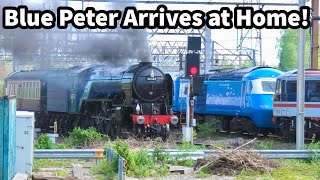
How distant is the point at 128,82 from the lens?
21.8m

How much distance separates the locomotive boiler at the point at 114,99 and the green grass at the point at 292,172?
7.19m

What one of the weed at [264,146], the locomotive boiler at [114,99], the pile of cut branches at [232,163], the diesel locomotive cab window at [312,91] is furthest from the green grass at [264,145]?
the pile of cut branches at [232,163]

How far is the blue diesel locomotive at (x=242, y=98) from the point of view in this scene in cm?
2458

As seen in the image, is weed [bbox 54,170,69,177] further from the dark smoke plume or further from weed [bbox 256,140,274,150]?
the dark smoke plume

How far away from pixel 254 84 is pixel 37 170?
13.1 m

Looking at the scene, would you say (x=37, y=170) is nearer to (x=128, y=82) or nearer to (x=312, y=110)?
(x=128, y=82)

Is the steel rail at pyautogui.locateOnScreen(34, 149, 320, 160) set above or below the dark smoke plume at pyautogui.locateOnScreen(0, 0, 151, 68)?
below

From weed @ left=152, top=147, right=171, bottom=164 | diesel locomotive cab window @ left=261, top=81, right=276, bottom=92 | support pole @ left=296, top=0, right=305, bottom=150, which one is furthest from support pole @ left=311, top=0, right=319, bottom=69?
weed @ left=152, top=147, right=171, bottom=164

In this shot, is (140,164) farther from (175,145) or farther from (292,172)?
(175,145)

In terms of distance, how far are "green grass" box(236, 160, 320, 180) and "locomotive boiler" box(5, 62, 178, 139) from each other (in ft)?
23.6

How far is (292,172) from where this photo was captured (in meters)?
13.6

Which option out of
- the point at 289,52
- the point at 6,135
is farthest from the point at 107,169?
the point at 289,52

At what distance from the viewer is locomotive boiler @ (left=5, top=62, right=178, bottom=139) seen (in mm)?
21453

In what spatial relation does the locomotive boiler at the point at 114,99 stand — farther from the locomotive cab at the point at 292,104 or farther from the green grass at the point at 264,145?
the locomotive cab at the point at 292,104
